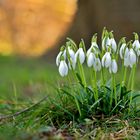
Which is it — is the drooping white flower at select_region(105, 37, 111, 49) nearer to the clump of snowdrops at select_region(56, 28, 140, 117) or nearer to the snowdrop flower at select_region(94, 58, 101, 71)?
the clump of snowdrops at select_region(56, 28, 140, 117)

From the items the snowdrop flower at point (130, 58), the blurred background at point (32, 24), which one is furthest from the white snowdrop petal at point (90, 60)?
the blurred background at point (32, 24)

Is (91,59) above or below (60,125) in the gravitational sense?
above

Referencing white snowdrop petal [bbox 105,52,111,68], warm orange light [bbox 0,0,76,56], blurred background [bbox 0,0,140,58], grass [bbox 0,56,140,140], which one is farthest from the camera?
warm orange light [bbox 0,0,76,56]

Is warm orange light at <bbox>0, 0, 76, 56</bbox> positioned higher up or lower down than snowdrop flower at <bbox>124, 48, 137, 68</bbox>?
lower down

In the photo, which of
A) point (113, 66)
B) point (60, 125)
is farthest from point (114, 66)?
point (60, 125)

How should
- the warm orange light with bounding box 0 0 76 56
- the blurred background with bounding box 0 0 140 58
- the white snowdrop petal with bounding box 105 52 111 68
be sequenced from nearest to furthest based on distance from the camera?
the white snowdrop petal with bounding box 105 52 111 68, the blurred background with bounding box 0 0 140 58, the warm orange light with bounding box 0 0 76 56

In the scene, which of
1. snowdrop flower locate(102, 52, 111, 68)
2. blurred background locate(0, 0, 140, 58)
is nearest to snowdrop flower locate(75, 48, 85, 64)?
snowdrop flower locate(102, 52, 111, 68)

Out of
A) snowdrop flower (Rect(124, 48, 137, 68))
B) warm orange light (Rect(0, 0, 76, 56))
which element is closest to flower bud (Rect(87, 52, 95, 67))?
snowdrop flower (Rect(124, 48, 137, 68))

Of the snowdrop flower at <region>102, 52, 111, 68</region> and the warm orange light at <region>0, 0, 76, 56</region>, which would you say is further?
the warm orange light at <region>0, 0, 76, 56</region>

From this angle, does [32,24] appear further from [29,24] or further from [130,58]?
[130,58]

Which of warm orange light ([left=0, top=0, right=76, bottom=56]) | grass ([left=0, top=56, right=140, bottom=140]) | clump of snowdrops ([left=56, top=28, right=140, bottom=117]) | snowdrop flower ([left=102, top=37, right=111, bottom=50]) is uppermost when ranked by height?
snowdrop flower ([left=102, top=37, right=111, bottom=50])
